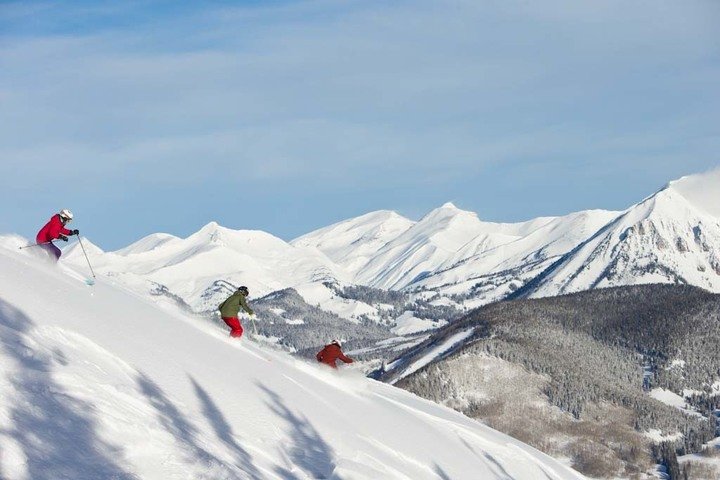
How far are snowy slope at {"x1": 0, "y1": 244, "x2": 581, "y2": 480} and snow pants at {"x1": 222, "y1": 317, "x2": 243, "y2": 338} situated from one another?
677 millimetres

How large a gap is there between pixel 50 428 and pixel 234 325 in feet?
68.3

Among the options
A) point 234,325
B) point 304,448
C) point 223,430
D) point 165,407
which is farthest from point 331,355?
point 165,407

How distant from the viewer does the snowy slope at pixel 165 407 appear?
60.6 feet

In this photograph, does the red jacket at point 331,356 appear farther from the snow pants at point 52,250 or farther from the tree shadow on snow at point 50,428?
the tree shadow on snow at point 50,428

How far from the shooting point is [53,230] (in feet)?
117

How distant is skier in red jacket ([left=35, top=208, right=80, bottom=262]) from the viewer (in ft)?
116

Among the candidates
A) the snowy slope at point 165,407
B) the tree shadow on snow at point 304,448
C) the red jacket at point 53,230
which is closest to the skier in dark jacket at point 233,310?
the snowy slope at point 165,407

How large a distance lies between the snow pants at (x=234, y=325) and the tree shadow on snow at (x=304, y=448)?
8.54 metres

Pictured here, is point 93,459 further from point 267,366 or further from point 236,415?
point 267,366

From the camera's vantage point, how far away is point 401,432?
119ft

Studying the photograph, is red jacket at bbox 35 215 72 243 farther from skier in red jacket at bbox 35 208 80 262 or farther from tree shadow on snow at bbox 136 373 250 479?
tree shadow on snow at bbox 136 373 250 479

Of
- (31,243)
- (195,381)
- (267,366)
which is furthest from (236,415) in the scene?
(31,243)

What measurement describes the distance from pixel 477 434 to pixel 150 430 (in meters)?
27.1

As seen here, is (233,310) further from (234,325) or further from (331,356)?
(331,356)
